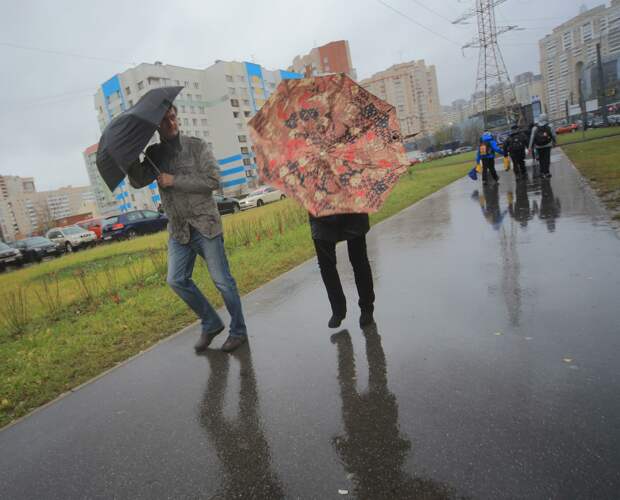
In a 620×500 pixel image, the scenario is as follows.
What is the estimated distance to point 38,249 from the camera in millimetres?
21938

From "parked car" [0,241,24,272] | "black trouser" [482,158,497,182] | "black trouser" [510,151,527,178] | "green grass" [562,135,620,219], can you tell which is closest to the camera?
"green grass" [562,135,620,219]

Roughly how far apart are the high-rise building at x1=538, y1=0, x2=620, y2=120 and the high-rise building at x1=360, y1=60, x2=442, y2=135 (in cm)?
2990

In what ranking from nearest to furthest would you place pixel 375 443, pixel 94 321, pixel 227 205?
pixel 375 443
pixel 94 321
pixel 227 205

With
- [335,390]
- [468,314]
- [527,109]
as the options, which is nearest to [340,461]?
[335,390]

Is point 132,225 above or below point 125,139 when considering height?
below

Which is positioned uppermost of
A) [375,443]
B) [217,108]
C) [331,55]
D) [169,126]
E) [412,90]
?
[331,55]

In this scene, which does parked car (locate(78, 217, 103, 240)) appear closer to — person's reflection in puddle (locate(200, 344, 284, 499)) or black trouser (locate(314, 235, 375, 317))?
black trouser (locate(314, 235, 375, 317))

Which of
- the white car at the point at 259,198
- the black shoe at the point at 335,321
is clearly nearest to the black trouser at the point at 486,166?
the black shoe at the point at 335,321

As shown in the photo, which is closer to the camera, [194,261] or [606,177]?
[194,261]

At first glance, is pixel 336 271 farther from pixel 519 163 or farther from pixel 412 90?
pixel 412 90

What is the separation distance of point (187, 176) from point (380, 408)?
2.48m

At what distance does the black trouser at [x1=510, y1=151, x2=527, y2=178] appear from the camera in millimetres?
13758

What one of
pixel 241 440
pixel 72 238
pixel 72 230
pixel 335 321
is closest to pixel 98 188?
pixel 72 230

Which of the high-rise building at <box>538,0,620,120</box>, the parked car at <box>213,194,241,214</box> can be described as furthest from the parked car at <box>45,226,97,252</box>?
the high-rise building at <box>538,0,620,120</box>
